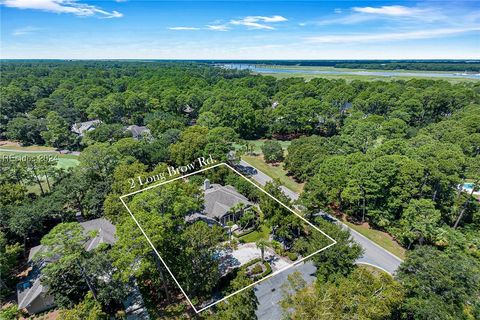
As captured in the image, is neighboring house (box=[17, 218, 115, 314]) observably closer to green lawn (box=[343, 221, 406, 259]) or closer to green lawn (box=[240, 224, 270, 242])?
green lawn (box=[240, 224, 270, 242])

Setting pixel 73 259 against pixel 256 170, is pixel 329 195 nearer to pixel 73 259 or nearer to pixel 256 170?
pixel 256 170

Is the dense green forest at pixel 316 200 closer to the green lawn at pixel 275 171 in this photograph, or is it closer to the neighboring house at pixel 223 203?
the green lawn at pixel 275 171

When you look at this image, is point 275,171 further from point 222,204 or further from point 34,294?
point 34,294

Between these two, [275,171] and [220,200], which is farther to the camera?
[275,171]

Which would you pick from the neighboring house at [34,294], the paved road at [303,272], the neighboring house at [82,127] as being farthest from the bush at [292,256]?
the neighboring house at [82,127]

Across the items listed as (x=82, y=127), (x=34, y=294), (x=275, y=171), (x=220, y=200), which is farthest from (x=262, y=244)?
(x=82, y=127)

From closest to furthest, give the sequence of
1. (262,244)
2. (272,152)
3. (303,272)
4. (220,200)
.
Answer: (262,244), (303,272), (220,200), (272,152)

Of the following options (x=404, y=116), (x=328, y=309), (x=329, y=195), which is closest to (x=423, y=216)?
(x=329, y=195)
